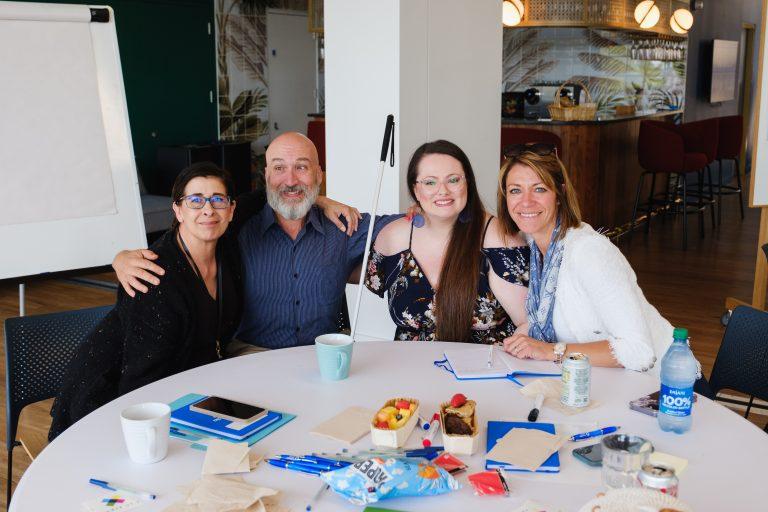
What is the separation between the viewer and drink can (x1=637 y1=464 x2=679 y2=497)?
42.8 inches

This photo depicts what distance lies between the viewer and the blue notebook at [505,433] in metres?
1.46

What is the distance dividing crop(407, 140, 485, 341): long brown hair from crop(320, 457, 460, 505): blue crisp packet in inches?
40.1

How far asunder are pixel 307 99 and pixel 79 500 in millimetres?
8526

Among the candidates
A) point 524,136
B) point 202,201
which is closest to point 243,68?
point 524,136

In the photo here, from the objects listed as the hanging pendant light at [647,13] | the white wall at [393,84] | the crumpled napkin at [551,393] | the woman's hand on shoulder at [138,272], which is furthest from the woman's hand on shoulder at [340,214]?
the hanging pendant light at [647,13]

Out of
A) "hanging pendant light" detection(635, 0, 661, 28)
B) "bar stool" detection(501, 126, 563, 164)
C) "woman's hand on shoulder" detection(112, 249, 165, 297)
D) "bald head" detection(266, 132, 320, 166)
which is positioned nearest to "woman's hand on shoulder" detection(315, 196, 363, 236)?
"bald head" detection(266, 132, 320, 166)

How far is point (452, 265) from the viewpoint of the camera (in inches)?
94.7

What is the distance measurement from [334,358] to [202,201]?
0.71 m

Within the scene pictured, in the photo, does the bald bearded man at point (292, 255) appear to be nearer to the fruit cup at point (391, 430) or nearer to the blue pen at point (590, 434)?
the fruit cup at point (391, 430)

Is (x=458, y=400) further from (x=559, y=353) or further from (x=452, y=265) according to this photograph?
(x=452, y=265)

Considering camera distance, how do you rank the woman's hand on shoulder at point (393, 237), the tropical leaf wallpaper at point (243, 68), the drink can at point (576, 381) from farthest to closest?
the tropical leaf wallpaper at point (243, 68) → the woman's hand on shoulder at point (393, 237) → the drink can at point (576, 381)

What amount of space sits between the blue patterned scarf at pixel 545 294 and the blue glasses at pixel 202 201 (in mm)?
909

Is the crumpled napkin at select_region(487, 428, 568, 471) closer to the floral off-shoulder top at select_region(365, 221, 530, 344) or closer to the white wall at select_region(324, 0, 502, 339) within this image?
the floral off-shoulder top at select_region(365, 221, 530, 344)

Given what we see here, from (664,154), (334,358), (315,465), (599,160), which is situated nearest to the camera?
(315,465)
